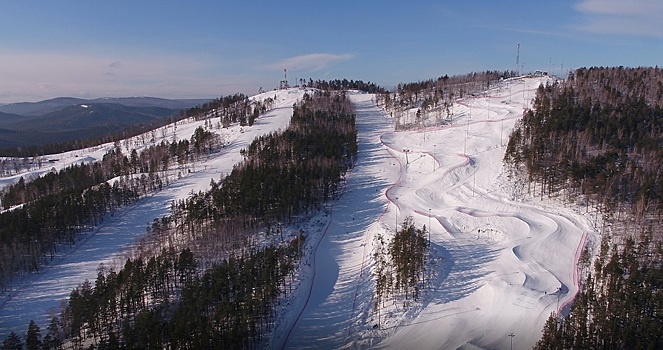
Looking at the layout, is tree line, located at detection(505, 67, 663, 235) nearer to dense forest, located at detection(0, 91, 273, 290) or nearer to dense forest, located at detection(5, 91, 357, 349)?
dense forest, located at detection(5, 91, 357, 349)

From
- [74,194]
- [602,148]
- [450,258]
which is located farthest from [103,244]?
[602,148]

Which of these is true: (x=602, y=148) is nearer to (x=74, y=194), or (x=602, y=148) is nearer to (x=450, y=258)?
(x=450, y=258)

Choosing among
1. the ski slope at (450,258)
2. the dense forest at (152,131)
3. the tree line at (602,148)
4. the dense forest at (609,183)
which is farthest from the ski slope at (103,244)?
the tree line at (602,148)

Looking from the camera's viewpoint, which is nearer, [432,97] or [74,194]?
[74,194]

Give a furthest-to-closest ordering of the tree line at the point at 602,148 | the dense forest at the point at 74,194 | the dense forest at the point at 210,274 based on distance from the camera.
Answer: the dense forest at the point at 74,194 < the tree line at the point at 602,148 < the dense forest at the point at 210,274

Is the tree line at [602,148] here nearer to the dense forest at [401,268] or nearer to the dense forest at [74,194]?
the dense forest at [401,268]
